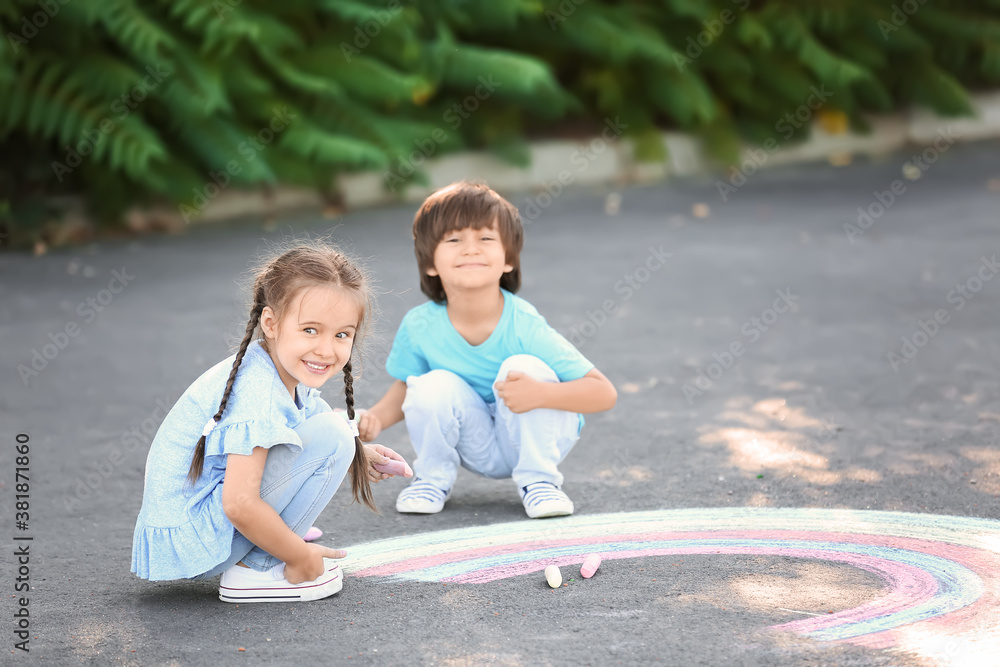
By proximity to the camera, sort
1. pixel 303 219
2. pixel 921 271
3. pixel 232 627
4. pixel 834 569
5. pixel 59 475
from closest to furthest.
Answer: pixel 232 627 < pixel 834 569 < pixel 59 475 < pixel 921 271 < pixel 303 219

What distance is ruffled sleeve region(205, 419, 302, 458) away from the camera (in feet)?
8.57

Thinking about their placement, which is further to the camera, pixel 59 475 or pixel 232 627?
pixel 59 475

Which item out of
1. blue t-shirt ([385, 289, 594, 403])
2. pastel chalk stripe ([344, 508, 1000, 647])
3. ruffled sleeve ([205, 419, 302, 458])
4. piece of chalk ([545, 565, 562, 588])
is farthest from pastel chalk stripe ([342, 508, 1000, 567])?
ruffled sleeve ([205, 419, 302, 458])

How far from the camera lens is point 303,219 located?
8.50m

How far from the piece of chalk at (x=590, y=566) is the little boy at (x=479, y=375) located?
402 mm

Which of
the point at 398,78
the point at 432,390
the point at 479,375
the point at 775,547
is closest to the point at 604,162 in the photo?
the point at 398,78

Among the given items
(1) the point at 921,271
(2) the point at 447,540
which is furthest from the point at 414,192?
(2) the point at 447,540

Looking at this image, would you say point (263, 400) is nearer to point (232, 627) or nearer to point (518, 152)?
point (232, 627)

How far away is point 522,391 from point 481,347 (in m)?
0.26

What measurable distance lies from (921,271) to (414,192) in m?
4.13

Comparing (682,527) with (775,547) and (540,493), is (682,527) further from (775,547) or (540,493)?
(540,493)

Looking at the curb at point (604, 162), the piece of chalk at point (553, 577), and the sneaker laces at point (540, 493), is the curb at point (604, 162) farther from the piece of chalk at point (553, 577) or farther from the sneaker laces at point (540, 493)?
the piece of chalk at point (553, 577)

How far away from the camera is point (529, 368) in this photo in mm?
3344

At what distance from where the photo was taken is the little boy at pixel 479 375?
3369 mm
